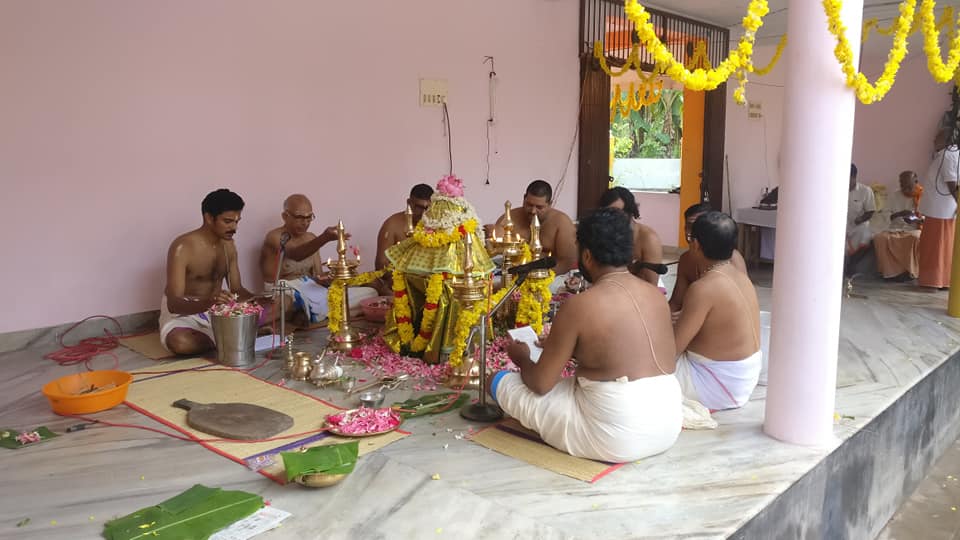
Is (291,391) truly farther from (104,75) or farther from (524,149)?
(524,149)

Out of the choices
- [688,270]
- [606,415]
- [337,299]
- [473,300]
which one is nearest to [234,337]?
[337,299]

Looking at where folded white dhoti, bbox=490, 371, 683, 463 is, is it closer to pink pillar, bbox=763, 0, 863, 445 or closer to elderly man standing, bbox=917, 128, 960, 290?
pink pillar, bbox=763, 0, 863, 445

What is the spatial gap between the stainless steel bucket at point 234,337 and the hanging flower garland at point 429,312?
1110 millimetres

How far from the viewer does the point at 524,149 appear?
881 cm

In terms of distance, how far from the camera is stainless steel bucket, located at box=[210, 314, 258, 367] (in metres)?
4.83

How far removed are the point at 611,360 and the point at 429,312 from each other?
1900mm

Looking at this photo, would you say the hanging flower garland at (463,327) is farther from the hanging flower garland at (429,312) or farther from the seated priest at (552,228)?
the seated priest at (552,228)

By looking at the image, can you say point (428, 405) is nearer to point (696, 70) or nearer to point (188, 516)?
point (188, 516)

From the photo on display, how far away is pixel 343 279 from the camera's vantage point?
16.5 ft

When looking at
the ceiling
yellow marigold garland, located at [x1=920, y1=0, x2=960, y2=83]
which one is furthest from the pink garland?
the ceiling

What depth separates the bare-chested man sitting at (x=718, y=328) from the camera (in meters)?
3.86

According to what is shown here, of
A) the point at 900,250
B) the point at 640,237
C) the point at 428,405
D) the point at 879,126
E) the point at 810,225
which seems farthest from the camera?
the point at 879,126

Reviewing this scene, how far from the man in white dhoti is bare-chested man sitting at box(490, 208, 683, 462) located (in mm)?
6793

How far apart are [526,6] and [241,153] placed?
405 cm
